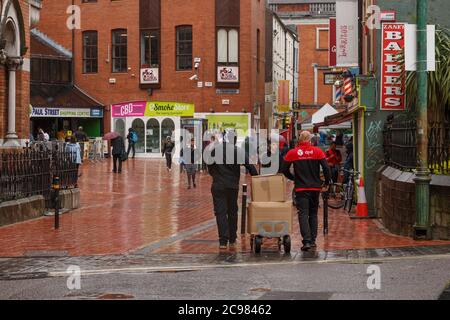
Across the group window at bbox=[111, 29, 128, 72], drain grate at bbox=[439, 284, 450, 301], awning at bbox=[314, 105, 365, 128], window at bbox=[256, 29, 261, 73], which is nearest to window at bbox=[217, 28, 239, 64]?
window at bbox=[256, 29, 261, 73]

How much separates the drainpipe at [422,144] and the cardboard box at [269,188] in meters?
2.27

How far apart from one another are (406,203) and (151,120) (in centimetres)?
3558

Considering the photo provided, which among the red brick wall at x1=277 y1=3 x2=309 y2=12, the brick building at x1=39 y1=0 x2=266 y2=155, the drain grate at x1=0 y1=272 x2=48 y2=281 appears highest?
the red brick wall at x1=277 y1=3 x2=309 y2=12

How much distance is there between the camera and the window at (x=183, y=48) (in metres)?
48.1

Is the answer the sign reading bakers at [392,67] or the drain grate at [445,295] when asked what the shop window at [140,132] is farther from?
the drain grate at [445,295]

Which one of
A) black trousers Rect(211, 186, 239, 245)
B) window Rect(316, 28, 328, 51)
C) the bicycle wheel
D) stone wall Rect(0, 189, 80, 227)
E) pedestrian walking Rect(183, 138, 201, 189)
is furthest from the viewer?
window Rect(316, 28, 328, 51)

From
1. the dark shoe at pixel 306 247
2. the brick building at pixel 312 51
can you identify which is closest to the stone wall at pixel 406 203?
the dark shoe at pixel 306 247

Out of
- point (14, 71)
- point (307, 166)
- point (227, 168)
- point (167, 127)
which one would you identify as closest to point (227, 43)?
point (167, 127)

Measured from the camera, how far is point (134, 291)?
8.97m

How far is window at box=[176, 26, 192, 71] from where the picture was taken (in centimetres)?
4806

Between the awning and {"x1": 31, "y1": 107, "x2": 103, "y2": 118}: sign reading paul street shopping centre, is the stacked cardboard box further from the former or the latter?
{"x1": 31, "y1": 107, "x2": 103, "y2": 118}: sign reading paul street shopping centre

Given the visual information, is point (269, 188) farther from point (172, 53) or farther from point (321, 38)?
point (321, 38)

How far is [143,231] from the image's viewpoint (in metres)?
15.5

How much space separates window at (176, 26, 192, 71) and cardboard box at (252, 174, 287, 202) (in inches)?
1422
